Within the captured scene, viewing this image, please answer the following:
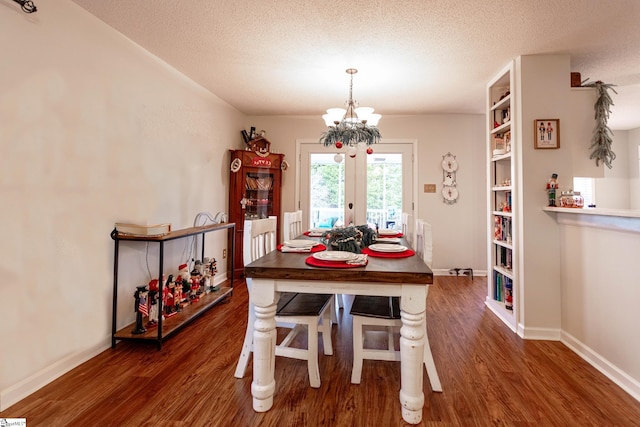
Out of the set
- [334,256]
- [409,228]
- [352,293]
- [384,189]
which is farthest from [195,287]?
[384,189]

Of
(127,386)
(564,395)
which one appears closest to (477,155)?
(564,395)

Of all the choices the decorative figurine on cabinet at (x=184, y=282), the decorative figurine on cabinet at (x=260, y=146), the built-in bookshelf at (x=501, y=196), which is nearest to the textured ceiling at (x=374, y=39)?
the built-in bookshelf at (x=501, y=196)

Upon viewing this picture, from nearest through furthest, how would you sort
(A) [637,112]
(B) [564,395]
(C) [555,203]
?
1. (B) [564,395]
2. (C) [555,203]
3. (A) [637,112]

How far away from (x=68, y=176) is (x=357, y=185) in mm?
3429

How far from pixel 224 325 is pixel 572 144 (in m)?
3.32

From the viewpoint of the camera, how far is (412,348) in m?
1.46

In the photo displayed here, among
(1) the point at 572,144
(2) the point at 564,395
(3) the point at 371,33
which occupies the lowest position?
(2) the point at 564,395

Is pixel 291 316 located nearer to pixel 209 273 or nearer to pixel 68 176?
pixel 68 176

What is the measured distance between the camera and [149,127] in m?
2.65

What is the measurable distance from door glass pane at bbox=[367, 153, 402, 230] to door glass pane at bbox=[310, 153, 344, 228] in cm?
44

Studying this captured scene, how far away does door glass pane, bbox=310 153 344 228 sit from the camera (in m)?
4.64

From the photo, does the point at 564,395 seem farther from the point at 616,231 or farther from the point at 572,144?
the point at 572,144

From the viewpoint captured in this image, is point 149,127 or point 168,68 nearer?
point 149,127

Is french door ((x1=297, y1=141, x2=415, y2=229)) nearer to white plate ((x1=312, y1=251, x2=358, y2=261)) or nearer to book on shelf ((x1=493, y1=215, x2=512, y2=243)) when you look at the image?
book on shelf ((x1=493, y1=215, x2=512, y2=243))
